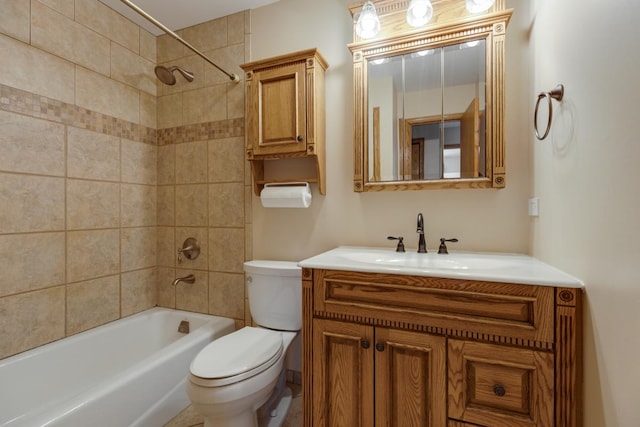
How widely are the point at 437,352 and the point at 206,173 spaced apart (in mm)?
1758

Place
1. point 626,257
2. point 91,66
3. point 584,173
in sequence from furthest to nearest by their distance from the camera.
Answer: point 91,66 < point 584,173 < point 626,257

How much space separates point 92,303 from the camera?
70.0 inches

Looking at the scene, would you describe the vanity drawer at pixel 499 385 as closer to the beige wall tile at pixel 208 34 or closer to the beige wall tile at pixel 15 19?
the beige wall tile at pixel 208 34

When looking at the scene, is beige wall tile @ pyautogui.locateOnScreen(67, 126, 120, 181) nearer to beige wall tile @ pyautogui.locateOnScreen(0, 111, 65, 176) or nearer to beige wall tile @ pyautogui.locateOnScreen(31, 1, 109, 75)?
beige wall tile @ pyautogui.locateOnScreen(0, 111, 65, 176)

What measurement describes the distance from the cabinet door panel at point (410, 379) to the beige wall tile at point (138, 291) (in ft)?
5.84

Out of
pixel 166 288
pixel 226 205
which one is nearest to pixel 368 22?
pixel 226 205

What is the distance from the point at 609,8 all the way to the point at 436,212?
0.95 m

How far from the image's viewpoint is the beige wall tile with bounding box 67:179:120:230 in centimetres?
168

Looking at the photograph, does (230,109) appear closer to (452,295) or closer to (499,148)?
(499,148)

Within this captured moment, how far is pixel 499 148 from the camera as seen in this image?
134 centimetres

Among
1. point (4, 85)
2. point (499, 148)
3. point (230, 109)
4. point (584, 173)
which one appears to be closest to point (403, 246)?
point (499, 148)

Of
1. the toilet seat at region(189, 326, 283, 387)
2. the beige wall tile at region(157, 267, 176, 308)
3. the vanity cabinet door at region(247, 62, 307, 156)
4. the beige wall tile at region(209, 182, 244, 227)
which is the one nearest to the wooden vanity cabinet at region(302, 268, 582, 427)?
the toilet seat at region(189, 326, 283, 387)

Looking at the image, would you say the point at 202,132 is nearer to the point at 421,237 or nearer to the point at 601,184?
the point at 421,237

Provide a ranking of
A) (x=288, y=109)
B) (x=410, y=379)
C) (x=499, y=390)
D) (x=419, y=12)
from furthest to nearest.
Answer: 1. (x=288, y=109)
2. (x=419, y=12)
3. (x=410, y=379)
4. (x=499, y=390)
